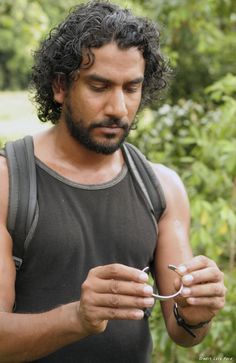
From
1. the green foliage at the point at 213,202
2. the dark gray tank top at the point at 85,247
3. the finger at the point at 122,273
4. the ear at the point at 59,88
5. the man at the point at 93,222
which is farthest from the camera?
the green foliage at the point at 213,202

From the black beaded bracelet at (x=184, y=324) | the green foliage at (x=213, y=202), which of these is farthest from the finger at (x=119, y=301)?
the green foliage at (x=213, y=202)

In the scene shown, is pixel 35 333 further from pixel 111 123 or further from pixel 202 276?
pixel 111 123

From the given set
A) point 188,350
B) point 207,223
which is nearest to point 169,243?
point 207,223

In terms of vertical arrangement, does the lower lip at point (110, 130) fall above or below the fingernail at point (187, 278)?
above

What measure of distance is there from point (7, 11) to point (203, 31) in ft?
13.6

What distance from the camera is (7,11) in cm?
951

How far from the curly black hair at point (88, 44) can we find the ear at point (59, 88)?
0.9 inches

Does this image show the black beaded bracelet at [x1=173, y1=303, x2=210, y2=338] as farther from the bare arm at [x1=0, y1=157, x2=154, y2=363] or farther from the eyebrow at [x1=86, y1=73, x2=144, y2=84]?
the eyebrow at [x1=86, y1=73, x2=144, y2=84]

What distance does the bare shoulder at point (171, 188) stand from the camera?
9.17ft

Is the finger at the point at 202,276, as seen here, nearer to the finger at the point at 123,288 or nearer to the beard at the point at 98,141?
the finger at the point at 123,288

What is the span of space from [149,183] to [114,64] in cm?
47

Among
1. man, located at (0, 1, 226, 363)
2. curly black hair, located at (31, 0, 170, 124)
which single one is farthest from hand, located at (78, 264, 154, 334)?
curly black hair, located at (31, 0, 170, 124)

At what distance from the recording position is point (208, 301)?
237 cm

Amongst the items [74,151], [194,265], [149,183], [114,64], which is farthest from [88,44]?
[194,265]
